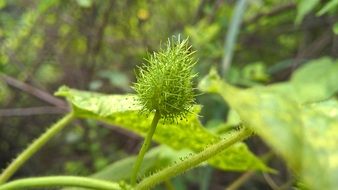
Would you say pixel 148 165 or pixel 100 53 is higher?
pixel 100 53

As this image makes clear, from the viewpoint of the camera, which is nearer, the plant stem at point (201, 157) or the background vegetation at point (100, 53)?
the plant stem at point (201, 157)

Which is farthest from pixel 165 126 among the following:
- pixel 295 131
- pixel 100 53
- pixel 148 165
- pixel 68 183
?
pixel 100 53

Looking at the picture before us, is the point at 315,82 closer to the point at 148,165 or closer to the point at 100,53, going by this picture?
the point at 148,165

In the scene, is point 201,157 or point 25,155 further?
point 25,155

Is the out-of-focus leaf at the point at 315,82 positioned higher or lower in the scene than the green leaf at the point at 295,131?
higher

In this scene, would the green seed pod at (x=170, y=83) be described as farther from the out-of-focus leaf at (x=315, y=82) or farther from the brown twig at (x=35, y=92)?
the brown twig at (x=35, y=92)

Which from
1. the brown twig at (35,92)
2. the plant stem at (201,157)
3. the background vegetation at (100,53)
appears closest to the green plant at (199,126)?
the plant stem at (201,157)

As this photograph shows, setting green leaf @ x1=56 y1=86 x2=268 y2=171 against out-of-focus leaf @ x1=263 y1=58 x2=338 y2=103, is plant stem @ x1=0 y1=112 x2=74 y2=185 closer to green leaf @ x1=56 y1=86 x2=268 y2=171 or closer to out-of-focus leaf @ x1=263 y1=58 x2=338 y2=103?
green leaf @ x1=56 y1=86 x2=268 y2=171

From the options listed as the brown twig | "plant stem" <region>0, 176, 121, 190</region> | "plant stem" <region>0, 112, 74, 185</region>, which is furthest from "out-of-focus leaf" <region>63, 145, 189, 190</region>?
the brown twig
